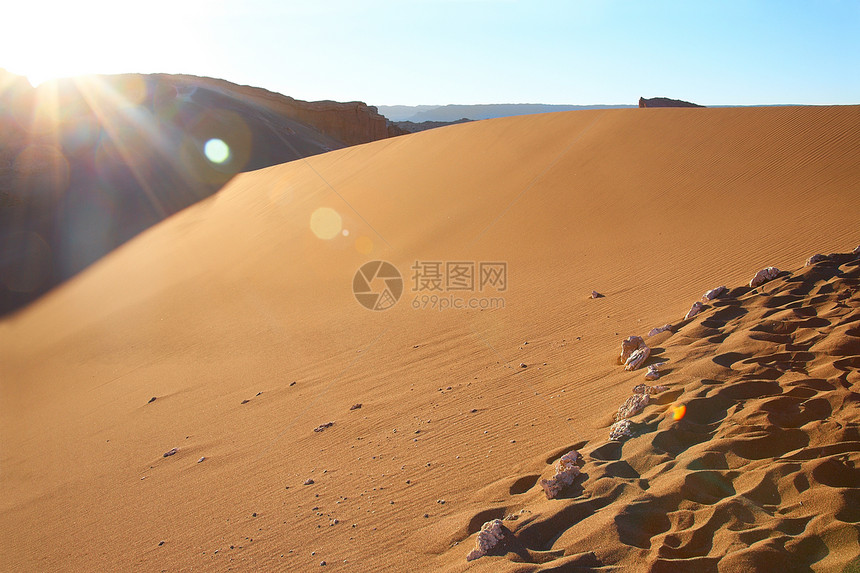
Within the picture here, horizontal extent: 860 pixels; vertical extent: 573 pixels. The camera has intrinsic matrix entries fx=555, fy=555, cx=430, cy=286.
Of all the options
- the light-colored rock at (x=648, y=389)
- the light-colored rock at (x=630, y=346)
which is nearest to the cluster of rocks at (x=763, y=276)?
the light-colored rock at (x=630, y=346)

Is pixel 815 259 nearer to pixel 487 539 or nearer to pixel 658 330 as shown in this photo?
pixel 658 330

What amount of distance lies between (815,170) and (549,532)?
8.16m

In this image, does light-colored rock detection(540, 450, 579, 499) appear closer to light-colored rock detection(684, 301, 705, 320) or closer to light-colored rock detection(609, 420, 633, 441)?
light-colored rock detection(609, 420, 633, 441)

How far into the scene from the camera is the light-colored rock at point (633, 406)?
3.33 metres

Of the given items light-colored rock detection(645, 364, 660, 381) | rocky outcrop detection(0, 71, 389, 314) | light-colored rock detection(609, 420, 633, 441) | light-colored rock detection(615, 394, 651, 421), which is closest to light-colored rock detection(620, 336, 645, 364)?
light-colored rock detection(645, 364, 660, 381)

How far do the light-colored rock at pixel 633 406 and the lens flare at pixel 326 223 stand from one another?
8.56 m

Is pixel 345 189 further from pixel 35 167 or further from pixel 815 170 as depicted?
pixel 35 167

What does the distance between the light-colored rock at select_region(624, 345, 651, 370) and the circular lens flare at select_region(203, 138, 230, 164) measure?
2425cm

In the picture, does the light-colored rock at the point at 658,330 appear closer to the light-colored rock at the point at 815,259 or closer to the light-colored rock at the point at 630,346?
the light-colored rock at the point at 630,346

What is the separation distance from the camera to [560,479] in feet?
9.13

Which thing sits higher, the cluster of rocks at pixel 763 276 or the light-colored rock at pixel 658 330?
the cluster of rocks at pixel 763 276

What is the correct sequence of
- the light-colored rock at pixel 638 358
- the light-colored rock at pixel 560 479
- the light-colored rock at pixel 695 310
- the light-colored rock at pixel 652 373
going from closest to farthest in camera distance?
the light-colored rock at pixel 560 479 → the light-colored rock at pixel 652 373 → the light-colored rock at pixel 638 358 → the light-colored rock at pixel 695 310

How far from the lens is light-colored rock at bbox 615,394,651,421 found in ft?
10.9

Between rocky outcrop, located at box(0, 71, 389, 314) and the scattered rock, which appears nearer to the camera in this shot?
the scattered rock
